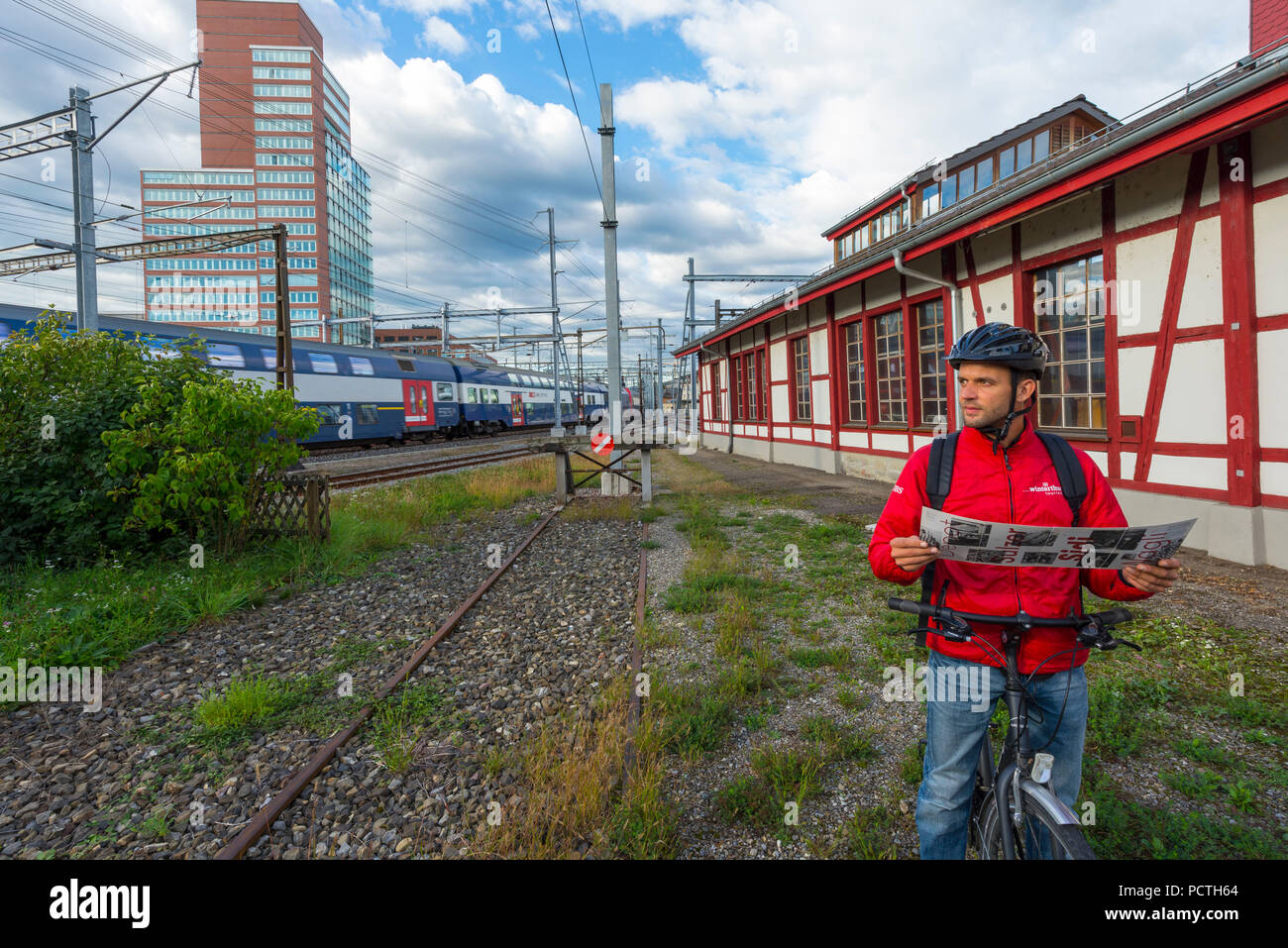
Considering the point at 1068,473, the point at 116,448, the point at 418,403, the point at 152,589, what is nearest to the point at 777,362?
the point at 418,403

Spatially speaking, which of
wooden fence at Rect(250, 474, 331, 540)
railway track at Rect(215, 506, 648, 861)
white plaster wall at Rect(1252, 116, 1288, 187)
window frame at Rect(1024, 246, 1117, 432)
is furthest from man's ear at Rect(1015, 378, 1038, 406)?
wooden fence at Rect(250, 474, 331, 540)

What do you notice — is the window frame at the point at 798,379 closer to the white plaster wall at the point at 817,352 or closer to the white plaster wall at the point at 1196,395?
the white plaster wall at the point at 817,352

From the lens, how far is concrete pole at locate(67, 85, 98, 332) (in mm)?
12898

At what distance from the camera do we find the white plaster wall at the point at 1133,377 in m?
7.21

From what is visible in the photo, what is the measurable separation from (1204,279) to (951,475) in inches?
274

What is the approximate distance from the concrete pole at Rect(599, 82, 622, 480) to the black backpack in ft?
29.4

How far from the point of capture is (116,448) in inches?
259

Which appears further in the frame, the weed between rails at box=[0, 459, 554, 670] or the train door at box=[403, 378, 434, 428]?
the train door at box=[403, 378, 434, 428]

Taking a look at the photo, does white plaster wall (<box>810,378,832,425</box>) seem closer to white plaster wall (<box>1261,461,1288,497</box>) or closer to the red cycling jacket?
white plaster wall (<box>1261,461,1288,497</box>)

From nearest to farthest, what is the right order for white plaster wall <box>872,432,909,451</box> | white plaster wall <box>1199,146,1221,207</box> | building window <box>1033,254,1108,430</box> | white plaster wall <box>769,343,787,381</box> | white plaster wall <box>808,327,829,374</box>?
white plaster wall <box>1199,146,1221,207</box>, building window <box>1033,254,1108,430</box>, white plaster wall <box>872,432,909,451</box>, white plaster wall <box>808,327,829,374</box>, white plaster wall <box>769,343,787,381</box>

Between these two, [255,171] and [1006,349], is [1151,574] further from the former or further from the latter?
[255,171]

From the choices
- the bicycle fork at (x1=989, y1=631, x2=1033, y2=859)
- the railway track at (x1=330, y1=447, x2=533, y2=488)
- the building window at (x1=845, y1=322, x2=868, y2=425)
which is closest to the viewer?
the bicycle fork at (x1=989, y1=631, x2=1033, y2=859)

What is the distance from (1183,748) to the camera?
325cm

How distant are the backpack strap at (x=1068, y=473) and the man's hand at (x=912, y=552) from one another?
0.48 meters
